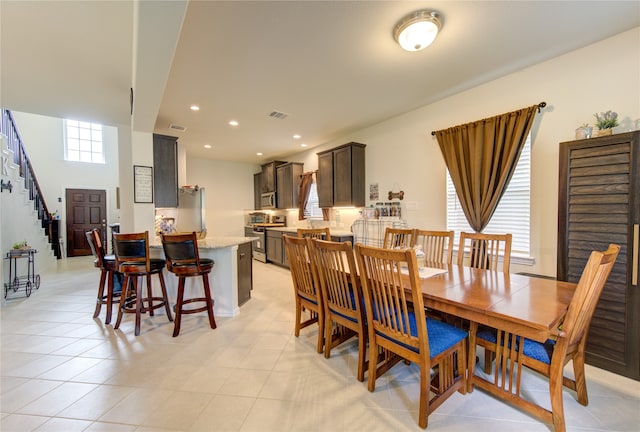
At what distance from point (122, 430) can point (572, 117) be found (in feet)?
14.0

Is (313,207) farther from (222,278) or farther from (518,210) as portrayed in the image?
(518,210)

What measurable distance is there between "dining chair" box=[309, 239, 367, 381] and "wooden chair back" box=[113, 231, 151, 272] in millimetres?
1768

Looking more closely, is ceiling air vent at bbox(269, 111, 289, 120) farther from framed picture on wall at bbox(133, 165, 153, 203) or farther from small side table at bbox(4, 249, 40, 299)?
small side table at bbox(4, 249, 40, 299)

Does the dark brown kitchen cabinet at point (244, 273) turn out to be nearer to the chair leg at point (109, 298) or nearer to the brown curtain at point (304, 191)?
the chair leg at point (109, 298)

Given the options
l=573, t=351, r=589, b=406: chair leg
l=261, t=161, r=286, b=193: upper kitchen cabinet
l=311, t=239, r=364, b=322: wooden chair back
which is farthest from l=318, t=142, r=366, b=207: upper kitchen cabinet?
l=573, t=351, r=589, b=406: chair leg

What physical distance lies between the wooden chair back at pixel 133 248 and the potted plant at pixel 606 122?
4.14 m

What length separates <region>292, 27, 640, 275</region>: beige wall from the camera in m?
2.25

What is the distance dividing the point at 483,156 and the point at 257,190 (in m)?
5.88

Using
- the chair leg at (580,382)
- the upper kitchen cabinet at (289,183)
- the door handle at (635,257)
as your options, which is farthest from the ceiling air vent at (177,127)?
the door handle at (635,257)

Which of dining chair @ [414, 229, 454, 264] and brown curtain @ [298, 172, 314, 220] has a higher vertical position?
brown curtain @ [298, 172, 314, 220]

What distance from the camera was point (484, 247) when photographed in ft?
8.19

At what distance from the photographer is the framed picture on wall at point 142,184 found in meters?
3.66

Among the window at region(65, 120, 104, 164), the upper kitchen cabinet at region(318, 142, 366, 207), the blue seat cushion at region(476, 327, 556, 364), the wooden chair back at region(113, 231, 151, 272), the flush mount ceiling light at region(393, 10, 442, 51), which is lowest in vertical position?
the blue seat cushion at region(476, 327, 556, 364)

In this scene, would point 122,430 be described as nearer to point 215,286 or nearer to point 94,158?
point 215,286
